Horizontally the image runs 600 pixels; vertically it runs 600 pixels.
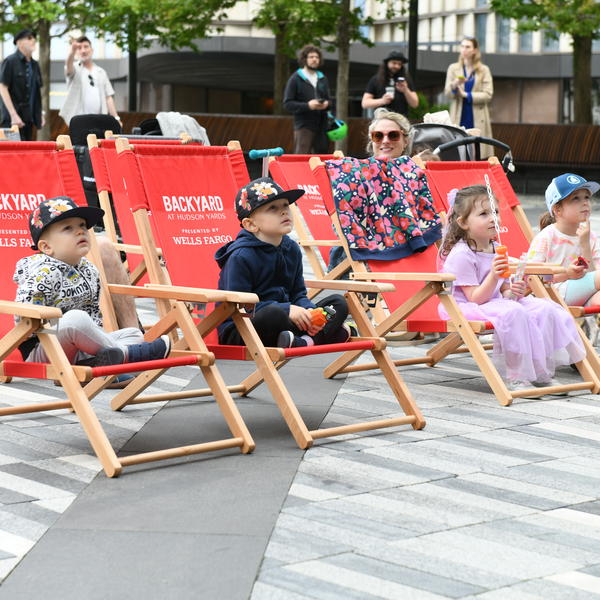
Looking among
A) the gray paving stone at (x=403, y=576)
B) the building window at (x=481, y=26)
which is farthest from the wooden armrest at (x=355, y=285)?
the building window at (x=481, y=26)

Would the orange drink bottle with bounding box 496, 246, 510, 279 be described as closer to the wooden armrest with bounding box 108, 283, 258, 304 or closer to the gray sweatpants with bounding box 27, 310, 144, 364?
the wooden armrest with bounding box 108, 283, 258, 304

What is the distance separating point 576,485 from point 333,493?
890 mm

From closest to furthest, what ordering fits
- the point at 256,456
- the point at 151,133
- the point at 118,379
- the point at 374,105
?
the point at 256,456 < the point at 118,379 < the point at 151,133 < the point at 374,105

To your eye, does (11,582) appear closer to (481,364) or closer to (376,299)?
(481,364)

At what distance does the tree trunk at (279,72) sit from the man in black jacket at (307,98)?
34.6ft

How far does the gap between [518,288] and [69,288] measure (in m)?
2.29

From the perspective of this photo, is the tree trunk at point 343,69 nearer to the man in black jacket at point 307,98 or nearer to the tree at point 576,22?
the tree at point 576,22

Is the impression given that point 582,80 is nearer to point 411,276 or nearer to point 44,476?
point 411,276

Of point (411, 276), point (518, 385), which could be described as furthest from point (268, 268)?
point (518, 385)

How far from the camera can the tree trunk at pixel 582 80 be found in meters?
23.5

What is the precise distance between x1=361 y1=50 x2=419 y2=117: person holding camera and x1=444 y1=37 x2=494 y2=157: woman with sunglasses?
0.69m

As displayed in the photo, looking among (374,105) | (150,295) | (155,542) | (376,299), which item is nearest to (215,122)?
(374,105)

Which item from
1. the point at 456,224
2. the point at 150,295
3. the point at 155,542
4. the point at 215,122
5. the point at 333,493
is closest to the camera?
the point at 155,542

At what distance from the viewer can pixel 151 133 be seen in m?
10.9
